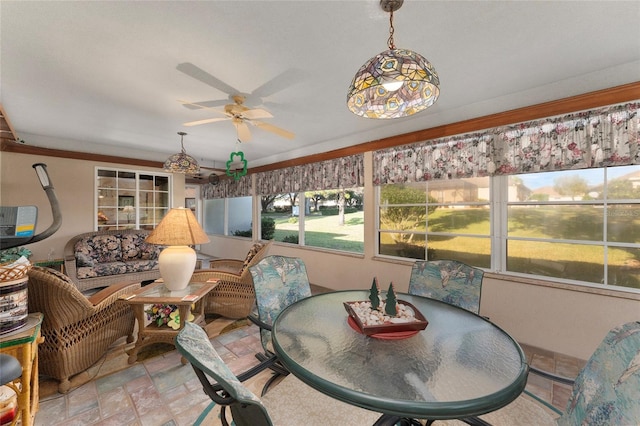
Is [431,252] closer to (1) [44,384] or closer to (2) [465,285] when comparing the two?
(2) [465,285]

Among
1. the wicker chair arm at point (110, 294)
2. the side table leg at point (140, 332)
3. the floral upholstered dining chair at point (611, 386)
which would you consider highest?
the floral upholstered dining chair at point (611, 386)

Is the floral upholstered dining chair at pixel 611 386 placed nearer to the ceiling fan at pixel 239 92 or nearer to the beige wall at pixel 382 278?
the beige wall at pixel 382 278

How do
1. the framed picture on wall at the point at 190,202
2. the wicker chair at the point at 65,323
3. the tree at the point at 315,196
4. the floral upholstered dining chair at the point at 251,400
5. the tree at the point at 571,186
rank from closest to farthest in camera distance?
the floral upholstered dining chair at the point at 251,400
the wicker chair at the point at 65,323
the tree at the point at 571,186
the tree at the point at 315,196
the framed picture on wall at the point at 190,202

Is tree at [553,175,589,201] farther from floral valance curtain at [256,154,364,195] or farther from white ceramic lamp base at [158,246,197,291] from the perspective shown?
white ceramic lamp base at [158,246,197,291]

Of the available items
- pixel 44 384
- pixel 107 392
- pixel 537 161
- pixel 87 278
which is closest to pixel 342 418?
pixel 107 392

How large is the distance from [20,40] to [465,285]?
381 centimetres

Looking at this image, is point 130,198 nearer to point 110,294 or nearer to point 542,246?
point 110,294

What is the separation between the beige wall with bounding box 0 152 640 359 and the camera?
227 cm

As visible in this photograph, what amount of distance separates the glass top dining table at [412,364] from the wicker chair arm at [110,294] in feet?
5.51

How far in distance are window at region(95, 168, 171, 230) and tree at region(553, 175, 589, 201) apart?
22.4ft

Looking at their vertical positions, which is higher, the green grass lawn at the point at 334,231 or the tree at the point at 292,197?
the tree at the point at 292,197

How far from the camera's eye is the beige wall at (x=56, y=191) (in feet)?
13.6

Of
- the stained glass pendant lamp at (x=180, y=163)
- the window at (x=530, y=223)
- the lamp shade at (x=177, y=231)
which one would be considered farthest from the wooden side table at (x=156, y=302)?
the window at (x=530, y=223)

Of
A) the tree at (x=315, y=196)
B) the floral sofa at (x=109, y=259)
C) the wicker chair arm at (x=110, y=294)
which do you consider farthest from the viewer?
the tree at (x=315, y=196)
